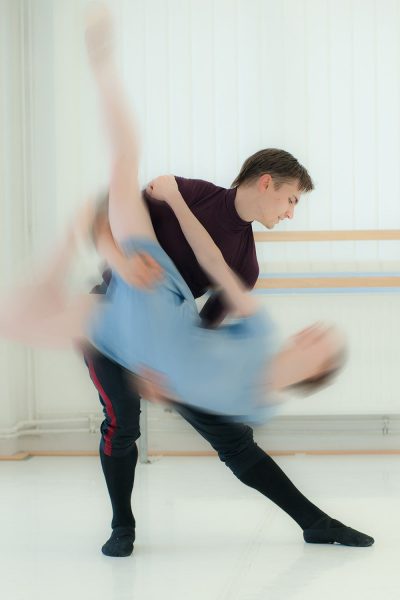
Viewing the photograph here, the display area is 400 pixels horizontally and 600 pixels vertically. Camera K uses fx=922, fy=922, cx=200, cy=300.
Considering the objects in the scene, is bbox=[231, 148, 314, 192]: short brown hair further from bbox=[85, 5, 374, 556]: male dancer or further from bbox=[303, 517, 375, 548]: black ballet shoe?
bbox=[303, 517, 375, 548]: black ballet shoe

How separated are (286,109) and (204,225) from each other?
1.52m

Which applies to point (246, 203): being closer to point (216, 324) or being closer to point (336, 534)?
point (216, 324)

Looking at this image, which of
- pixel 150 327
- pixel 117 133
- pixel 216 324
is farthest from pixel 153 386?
pixel 117 133

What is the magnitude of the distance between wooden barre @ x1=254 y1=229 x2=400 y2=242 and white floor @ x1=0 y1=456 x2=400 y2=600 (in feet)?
2.89

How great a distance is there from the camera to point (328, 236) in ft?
12.0

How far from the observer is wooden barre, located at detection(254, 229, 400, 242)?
11.9 ft

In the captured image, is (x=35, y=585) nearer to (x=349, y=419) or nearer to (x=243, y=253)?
(x=243, y=253)

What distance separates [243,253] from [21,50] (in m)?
1.89

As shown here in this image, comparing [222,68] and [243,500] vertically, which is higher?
[222,68]

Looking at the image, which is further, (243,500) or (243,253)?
(243,500)

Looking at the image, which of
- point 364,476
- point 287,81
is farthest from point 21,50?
point 364,476

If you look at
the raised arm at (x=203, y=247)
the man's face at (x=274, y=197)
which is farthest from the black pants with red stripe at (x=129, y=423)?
the man's face at (x=274, y=197)

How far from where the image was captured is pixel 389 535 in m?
2.62

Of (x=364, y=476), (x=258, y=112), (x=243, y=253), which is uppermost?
(x=258, y=112)
